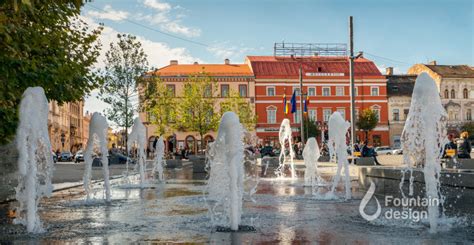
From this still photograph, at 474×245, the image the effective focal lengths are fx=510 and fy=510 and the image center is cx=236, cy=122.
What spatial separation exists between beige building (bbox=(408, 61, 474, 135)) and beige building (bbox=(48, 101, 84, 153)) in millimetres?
47271

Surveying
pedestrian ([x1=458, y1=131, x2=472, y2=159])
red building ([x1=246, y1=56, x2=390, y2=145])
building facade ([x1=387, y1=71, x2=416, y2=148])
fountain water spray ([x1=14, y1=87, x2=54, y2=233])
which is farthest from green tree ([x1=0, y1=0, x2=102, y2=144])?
building facade ([x1=387, y1=71, x2=416, y2=148])

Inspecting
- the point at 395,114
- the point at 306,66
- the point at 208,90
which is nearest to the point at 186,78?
the point at 208,90

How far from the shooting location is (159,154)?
2092 cm

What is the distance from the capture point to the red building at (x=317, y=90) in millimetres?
62688

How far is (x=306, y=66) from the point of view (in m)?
64.6

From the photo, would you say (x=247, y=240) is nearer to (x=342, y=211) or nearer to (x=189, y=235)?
(x=189, y=235)

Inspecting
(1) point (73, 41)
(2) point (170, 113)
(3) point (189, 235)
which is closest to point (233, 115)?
(3) point (189, 235)

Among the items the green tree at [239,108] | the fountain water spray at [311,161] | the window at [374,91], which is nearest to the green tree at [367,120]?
the window at [374,91]

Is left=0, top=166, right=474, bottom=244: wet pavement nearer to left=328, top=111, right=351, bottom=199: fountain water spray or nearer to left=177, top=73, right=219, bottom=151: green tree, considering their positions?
left=328, top=111, right=351, bottom=199: fountain water spray

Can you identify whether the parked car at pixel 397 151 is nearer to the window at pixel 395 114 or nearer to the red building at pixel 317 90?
the red building at pixel 317 90

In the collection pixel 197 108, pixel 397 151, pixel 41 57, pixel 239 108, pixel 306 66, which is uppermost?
pixel 306 66

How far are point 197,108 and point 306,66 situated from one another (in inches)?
830

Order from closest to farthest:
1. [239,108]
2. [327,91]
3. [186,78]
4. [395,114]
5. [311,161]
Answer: [311,161] < [239,108] < [186,78] < [327,91] < [395,114]

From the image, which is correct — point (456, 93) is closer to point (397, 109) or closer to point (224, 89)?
point (397, 109)
